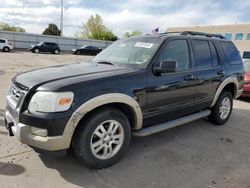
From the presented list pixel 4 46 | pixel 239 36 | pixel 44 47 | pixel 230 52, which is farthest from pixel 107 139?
pixel 239 36

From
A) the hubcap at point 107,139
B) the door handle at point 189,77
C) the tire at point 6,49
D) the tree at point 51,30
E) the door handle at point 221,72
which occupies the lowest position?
the hubcap at point 107,139

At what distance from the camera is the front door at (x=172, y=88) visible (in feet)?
11.7

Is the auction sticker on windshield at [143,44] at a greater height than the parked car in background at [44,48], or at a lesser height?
lesser

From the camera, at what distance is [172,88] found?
3814mm

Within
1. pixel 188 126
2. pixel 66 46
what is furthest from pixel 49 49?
pixel 188 126

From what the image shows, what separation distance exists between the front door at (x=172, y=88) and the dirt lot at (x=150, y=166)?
51 centimetres

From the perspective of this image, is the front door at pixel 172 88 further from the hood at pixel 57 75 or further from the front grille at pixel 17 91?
the front grille at pixel 17 91

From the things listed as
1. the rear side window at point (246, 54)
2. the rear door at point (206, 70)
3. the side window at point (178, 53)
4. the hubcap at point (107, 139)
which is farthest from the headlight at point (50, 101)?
the rear side window at point (246, 54)

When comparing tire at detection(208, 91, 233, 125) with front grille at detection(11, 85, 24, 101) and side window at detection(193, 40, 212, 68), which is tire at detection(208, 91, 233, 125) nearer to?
side window at detection(193, 40, 212, 68)

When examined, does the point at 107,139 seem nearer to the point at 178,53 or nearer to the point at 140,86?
the point at 140,86

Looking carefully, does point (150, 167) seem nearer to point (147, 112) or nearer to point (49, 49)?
point (147, 112)

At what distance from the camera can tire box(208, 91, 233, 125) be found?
5.13 metres

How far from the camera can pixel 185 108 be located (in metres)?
4.22

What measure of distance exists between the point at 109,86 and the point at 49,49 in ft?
102
